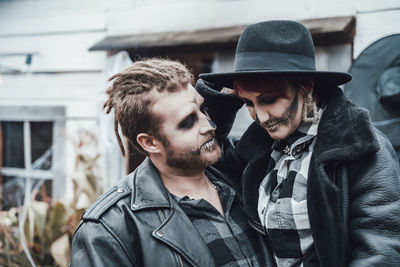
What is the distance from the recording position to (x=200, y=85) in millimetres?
1941

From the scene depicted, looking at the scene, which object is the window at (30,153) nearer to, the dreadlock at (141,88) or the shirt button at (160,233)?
the dreadlock at (141,88)

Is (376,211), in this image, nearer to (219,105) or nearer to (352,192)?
(352,192)

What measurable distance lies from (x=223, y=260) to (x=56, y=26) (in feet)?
10.6

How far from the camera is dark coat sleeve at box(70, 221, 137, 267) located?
4.63ft

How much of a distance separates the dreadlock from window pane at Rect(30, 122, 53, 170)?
2.58m

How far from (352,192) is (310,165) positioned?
0.17m

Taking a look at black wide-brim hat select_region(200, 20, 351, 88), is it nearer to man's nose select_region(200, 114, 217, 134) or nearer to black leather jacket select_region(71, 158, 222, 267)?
man's nose select_region(200, 114, 217, 134)

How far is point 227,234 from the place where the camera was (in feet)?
5.28

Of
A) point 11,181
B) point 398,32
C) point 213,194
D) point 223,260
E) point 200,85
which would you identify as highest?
point 398,32

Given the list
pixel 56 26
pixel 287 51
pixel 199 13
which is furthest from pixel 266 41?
pixel 56 26

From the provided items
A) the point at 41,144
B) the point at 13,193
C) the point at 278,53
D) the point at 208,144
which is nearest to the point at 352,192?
the point at 278,53

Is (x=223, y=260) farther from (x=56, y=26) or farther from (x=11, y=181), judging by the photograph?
(x=11, y=181)

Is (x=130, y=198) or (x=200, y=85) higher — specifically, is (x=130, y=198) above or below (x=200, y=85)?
below

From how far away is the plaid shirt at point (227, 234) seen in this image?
156cm
